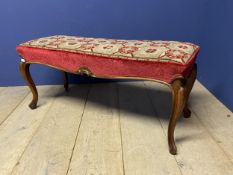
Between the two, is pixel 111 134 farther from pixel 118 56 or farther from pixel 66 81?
pixel 66 81

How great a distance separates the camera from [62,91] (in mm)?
1746

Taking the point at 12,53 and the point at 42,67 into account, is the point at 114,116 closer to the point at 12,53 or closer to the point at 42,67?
the point at 42,67

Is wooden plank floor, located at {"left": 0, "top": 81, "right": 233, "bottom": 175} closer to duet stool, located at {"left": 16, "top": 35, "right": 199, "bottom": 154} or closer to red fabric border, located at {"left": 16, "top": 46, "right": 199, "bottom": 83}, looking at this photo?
duet stool, located at {"left": 16, "top": 35, "right": 199, "bottom": 154}

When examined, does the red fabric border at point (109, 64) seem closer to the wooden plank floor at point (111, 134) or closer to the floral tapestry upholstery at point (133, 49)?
the floral tapestry upholstery at point (133, 49)

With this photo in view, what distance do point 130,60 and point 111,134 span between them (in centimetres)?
39

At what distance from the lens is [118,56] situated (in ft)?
3.37

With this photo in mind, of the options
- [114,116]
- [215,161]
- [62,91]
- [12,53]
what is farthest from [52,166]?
[12,53]

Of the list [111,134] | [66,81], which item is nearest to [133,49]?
[111,134]

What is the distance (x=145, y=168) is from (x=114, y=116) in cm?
45

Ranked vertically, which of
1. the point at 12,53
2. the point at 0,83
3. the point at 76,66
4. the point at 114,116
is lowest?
the point at 0,83

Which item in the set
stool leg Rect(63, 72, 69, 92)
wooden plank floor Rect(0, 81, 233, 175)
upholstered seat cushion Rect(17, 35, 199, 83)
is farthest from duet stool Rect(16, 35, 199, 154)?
stool leg Rect(63, 72, 69, 92)

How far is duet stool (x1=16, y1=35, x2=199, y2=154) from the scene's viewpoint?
3.11 ft

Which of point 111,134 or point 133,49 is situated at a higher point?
point 133,49

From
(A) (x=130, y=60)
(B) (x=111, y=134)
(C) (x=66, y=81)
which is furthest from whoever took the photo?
(C) (x=66, y=81)
